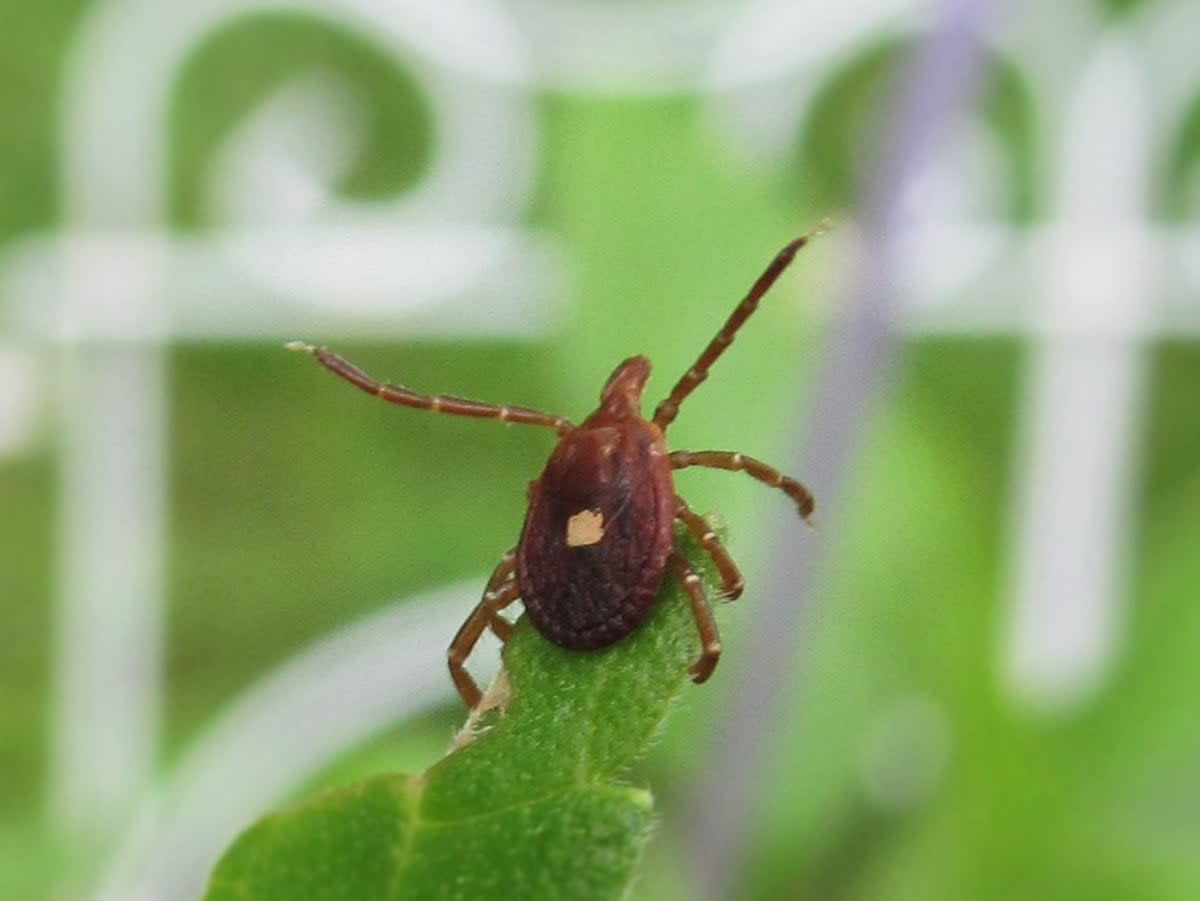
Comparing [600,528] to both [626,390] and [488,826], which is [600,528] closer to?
[626,390]

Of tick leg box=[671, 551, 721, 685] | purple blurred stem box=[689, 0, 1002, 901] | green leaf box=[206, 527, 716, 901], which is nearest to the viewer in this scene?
green leaf box=[206, 527, 716, 901]

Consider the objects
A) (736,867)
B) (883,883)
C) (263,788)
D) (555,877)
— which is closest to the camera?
(555,877)

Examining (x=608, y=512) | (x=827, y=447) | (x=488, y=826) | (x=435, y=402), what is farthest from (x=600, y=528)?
(x=827, y=447)

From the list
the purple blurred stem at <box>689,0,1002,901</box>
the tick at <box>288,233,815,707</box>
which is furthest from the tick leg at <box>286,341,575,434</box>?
the purple blurred stem at <box>689,0,1002,901</box>

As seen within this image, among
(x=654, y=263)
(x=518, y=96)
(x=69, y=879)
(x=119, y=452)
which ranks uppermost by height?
(x=518, y=96)

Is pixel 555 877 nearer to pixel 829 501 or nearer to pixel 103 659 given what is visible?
pixel 829 501

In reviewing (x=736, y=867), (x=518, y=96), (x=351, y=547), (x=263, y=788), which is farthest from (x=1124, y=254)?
(x=263, y=788)

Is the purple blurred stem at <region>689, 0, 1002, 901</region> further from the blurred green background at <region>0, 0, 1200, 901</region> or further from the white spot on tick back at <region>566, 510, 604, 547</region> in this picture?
the white spot on tick back at <region>566, 510, 604, 547</region>

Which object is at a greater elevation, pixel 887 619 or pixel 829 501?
pixel 829 501
